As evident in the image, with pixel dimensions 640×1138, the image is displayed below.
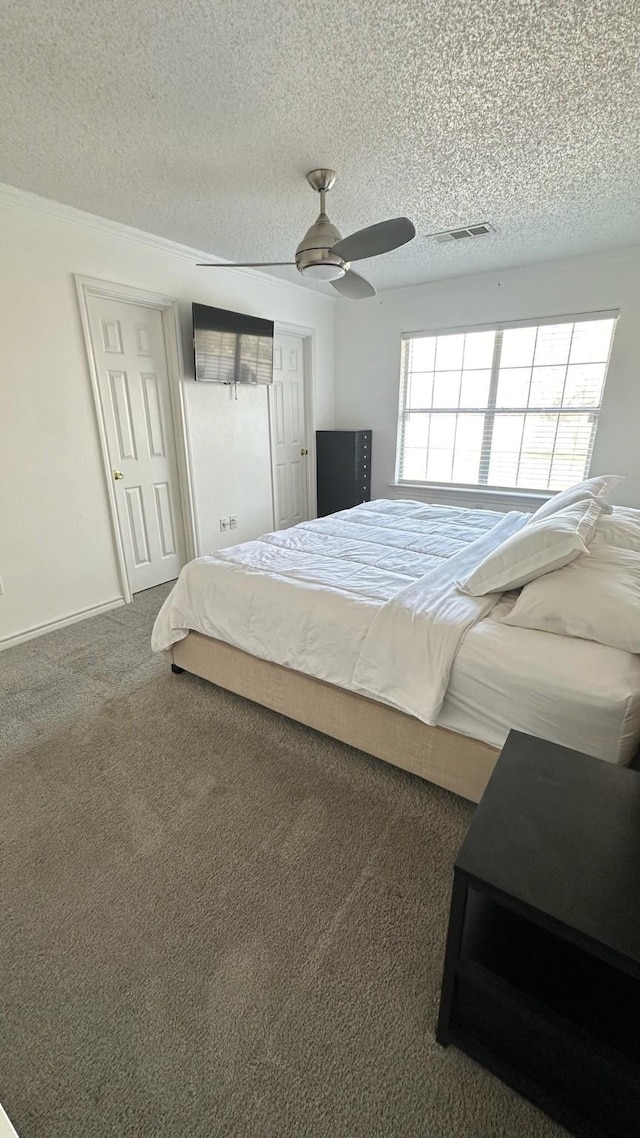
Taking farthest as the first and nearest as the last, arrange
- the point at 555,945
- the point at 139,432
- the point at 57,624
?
the point at 139,432
the point at 57,624
the point at 555,945

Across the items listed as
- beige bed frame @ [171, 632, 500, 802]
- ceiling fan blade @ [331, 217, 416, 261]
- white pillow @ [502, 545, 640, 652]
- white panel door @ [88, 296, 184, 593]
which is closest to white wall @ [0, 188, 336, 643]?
white panel door @ [88, 296, 184, 593]

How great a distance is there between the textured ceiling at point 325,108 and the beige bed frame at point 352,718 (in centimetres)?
228

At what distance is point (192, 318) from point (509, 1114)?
4.18 m

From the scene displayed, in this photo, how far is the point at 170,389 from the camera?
11.8ft

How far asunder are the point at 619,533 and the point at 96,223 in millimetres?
3485

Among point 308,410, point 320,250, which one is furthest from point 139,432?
point 308,410

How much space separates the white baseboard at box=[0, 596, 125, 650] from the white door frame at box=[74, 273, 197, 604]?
125 millimetres

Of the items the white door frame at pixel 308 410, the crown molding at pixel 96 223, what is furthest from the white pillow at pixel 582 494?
the crown molding at pixel 96 223

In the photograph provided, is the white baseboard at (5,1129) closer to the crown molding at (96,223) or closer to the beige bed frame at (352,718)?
the beige bed frame at (352,718)

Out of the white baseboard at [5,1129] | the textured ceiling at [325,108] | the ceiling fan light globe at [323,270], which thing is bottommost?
the white baseboard at [5,1129]

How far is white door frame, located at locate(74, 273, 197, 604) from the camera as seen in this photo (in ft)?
9.69

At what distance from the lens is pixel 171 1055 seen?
1.03 metres

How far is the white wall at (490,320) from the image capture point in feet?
11.8

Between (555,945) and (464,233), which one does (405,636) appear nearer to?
(555,945)
